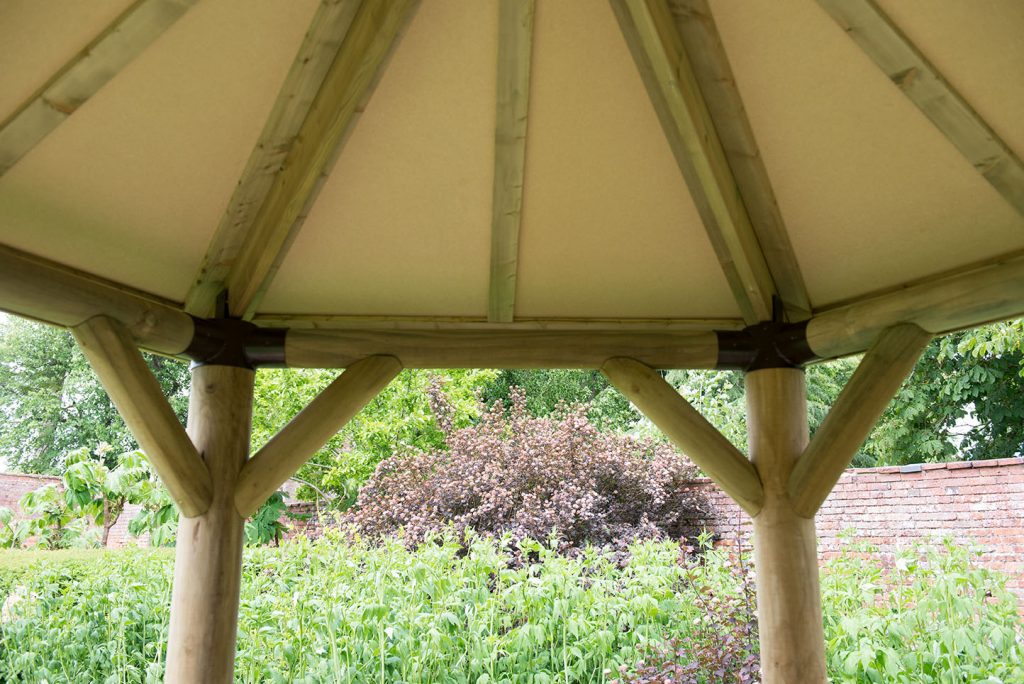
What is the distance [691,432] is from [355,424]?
24.7 feet

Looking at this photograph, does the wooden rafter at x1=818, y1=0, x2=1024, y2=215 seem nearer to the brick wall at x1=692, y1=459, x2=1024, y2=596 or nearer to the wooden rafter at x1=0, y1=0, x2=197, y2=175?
the wooden rafter at x1=0, y1=0, x2=197, y2=175

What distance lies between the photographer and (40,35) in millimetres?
2285

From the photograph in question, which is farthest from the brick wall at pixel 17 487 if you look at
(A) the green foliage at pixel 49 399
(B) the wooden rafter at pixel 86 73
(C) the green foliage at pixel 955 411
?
(C) the green foliage at pixel 955 411

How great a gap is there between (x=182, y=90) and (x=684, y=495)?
6.36 m

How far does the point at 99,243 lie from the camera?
304 cm

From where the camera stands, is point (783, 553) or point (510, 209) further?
point (783, 553)

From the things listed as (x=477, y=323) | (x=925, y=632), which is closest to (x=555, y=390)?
(x=925, y=632)

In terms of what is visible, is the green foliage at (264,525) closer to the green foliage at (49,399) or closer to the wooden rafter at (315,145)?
the wooden rafter at (315,145)

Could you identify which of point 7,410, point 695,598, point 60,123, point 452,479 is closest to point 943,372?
point 452,479

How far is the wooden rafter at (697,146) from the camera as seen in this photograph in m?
2.56

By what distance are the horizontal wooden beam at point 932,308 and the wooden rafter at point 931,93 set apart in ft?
0.78

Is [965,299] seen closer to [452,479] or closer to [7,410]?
[452,479]

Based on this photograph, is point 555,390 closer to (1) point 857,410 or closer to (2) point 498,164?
(1) point 857,410

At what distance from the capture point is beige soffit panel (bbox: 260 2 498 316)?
8.92 ft
